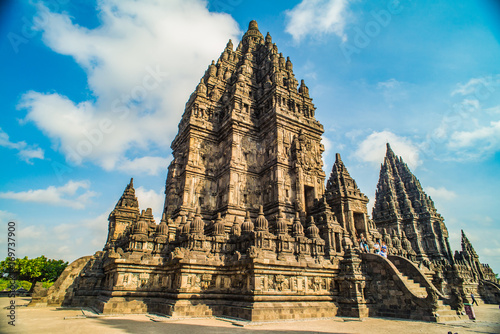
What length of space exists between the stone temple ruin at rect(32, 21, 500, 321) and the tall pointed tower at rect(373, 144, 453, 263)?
109 cm

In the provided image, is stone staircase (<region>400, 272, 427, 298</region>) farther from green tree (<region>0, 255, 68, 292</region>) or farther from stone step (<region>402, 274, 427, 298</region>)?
green tree (<region>0, 255, 68, 292</region>)

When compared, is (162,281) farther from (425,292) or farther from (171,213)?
(425,292)

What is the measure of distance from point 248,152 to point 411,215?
36784 mm

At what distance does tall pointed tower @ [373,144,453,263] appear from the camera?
1847 inches

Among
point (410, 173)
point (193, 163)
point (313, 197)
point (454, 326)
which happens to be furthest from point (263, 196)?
point (410, 173)

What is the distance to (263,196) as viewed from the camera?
87.9ft

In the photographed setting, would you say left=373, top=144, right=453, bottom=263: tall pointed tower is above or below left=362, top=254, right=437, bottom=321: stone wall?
above

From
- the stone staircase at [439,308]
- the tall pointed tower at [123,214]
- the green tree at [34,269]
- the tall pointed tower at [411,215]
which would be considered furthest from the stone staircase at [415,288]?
the green tree at [34,269]

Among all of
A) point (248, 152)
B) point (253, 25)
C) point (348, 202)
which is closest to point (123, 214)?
point (248, 152)

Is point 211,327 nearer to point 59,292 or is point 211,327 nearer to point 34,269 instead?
point 59,292

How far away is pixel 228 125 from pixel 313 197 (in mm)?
10947

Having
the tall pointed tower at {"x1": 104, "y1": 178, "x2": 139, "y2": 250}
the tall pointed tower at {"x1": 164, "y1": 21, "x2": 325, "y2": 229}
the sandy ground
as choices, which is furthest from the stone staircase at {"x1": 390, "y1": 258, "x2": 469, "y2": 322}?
the tall pointed tower at {"x1": 104, "y1": 178, "x2": 139, "y2": 250}

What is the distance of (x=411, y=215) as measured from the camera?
49906mm

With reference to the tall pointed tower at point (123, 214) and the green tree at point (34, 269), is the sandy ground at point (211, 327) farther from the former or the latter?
the green tree at point (34, 269)
